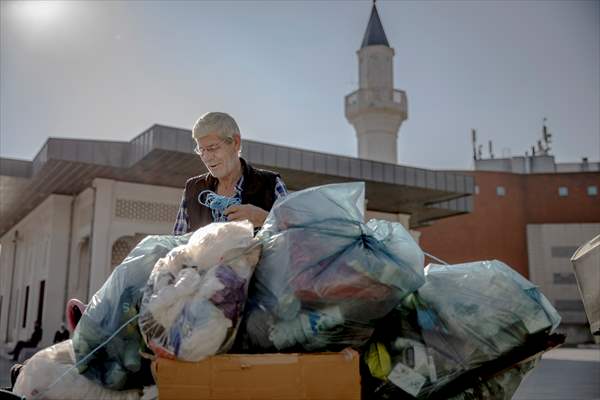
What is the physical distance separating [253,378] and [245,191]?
125cm

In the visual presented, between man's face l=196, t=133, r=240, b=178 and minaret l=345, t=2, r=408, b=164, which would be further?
minaret l=345, t=2, r=408, b=164

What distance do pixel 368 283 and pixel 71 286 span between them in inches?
542

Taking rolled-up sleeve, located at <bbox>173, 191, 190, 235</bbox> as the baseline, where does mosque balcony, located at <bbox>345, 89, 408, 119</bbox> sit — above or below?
above

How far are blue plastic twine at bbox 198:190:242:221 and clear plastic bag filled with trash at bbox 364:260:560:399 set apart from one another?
0.97 m

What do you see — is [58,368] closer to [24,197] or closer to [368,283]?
[368,283]

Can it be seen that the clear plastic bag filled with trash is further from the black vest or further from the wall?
the wall

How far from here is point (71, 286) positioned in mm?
13852

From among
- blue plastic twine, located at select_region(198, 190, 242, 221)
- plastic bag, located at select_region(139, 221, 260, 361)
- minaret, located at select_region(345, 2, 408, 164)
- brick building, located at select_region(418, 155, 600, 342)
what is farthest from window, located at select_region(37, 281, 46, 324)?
brick building, located at select_region(418, 155, 600, 342)

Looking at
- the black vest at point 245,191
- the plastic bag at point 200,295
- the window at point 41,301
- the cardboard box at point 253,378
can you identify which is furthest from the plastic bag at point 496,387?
the window at point 41,301

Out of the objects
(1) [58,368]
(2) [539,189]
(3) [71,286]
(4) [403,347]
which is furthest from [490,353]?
(2) [539,189]

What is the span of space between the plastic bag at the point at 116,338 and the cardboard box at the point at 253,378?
10.4 inches

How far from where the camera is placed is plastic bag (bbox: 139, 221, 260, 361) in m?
1.40

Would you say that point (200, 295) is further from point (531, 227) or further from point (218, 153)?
point (531, 227)

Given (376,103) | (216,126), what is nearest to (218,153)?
(216,126)
